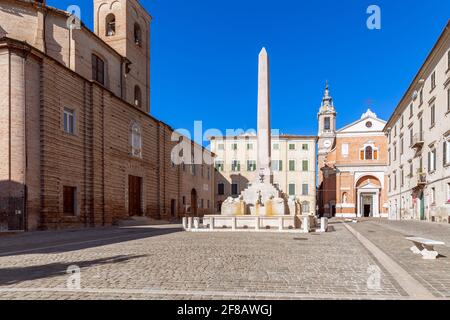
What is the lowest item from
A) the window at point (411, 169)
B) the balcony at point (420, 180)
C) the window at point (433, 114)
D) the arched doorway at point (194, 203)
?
the arched doorway at point (194, 203)

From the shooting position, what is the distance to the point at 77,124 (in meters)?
22.5

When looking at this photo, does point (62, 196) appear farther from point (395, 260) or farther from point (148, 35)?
point (148, 35)

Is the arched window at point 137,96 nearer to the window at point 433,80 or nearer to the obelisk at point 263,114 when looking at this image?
the obelisk at point 263,114

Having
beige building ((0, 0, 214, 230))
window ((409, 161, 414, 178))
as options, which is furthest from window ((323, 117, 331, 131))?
beige building ((0, 0, 214, 230))

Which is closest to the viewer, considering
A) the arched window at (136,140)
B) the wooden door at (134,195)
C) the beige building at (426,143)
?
the beige building at (426,143)

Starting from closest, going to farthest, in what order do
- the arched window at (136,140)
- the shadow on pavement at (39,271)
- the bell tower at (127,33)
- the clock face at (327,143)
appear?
the shadow on pavement at (39,271) < the arched window at (136,140) < the bell tower at (127,33) < the clock face at (327,143)

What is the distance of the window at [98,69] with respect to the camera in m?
27.4

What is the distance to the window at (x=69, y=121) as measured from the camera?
21578mm

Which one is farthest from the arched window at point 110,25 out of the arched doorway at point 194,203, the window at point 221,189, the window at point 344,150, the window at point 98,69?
the window at point 344,150

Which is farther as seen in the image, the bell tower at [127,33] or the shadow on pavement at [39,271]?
→ the bell tower at [127,33]

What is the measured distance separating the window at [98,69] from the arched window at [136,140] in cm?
444

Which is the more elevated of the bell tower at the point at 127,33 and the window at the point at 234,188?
the bell tower at the point at 127,33

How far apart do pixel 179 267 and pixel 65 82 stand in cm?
1779

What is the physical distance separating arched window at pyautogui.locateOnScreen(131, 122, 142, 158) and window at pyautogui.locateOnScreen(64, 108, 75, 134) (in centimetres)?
741
